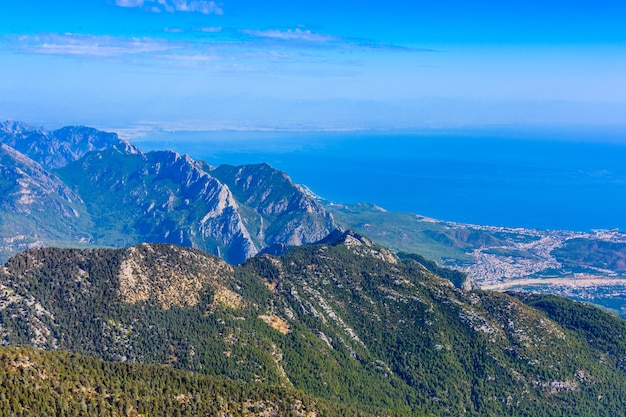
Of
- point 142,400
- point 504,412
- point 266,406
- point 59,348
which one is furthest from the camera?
point 504,412

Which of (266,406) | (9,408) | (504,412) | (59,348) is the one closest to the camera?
(9,408)

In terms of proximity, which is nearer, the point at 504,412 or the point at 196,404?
the point at 196,404

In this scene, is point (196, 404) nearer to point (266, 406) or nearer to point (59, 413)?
point (266, 406)

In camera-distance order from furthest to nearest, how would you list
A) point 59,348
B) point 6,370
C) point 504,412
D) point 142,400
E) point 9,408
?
point 504,412 < point 59,348 < point 142,400 < point 6,370 < point 9,408

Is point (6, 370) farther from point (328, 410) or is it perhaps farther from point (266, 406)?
point (328, 410)

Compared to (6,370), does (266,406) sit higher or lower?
lower

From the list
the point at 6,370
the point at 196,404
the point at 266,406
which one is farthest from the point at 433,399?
the point at 6,370

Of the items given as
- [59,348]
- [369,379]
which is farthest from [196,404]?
[369,379]

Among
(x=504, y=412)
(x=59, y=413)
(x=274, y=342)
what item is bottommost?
(x=504, y=412)

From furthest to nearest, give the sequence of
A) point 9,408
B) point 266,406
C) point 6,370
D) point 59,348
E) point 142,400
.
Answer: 1. point 59,348
2. point 266,406
3. point 142,400
4. point 6,370
5. point 9,408

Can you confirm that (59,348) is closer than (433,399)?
Yes
